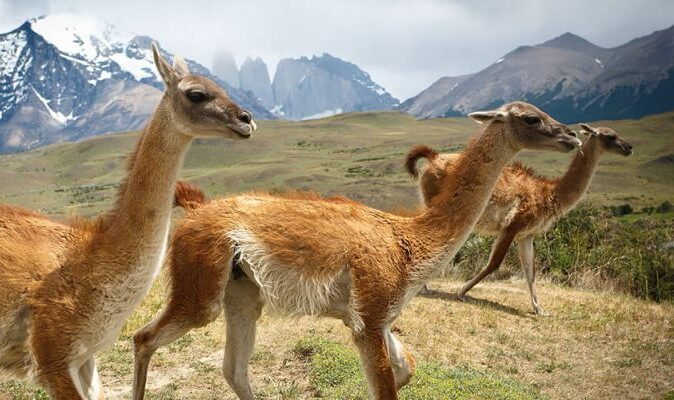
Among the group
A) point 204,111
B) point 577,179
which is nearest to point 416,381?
point 204,111

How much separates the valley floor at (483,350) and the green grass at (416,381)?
0.17m

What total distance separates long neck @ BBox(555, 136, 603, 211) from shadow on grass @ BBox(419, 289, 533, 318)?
2.01 metres

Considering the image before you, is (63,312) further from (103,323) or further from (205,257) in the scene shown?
(205,257)

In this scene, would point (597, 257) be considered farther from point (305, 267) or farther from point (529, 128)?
point (305, 267)

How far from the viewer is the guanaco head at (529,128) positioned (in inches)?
232

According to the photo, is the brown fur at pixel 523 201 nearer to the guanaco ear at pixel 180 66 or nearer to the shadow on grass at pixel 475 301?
the shadow on grass at pixel 475 301

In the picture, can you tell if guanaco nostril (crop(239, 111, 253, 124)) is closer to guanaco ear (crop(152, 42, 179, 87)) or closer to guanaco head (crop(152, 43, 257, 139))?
guanaco head (crop(152, 43, 257, 139))

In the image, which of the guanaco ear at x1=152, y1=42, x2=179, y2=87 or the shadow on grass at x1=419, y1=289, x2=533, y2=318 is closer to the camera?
the guanaco ear at x1=152, y1=42, x2=179, y2=87

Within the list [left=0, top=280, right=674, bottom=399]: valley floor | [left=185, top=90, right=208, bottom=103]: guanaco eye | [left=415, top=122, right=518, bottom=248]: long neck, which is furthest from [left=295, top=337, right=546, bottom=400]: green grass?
[left=185, top=90, right=208, bottom=103]: guanaco eye

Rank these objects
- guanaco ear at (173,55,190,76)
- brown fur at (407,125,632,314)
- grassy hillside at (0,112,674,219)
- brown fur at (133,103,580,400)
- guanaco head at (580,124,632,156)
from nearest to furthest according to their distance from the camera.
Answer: guanaco ear at (173,55,190,76)
brown fur at (133,103,580,400)
brown fur at (407,125,632,314)
guanaco head at (580,124,632,156)
grassy hillside at (0,112,674,219)

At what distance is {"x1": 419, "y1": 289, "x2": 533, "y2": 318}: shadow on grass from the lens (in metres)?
10.0

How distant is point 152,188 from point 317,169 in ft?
388

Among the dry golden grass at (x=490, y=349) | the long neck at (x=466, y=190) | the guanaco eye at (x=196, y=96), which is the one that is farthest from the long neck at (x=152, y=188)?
the long neck at (x=466, y=190)

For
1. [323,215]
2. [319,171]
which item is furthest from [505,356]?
[319,171]
